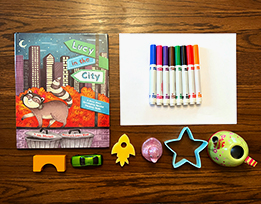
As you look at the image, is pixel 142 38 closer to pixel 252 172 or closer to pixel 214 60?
pixel 214 60

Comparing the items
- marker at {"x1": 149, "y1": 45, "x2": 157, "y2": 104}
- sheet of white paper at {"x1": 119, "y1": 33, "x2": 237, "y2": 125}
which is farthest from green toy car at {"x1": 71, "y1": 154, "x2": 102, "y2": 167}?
marker at {"x1": 149, "y1": 45, "x2": 157, "y2": 104}

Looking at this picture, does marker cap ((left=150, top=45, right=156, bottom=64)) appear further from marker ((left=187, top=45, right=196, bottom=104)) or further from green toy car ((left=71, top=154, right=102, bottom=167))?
green toy car ((left=71, top=154, right=102, bottom=167))

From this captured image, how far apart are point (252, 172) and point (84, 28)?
2.25 feet

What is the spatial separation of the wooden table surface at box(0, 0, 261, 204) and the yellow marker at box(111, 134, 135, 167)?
0.05 ft

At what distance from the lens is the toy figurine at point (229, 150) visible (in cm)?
56

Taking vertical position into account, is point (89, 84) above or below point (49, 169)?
above

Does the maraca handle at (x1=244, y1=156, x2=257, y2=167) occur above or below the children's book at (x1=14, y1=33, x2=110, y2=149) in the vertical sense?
below

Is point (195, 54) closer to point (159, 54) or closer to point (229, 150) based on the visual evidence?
point (159, 54)

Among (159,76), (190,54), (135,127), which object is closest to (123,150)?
(135,127)

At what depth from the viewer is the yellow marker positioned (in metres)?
0.60

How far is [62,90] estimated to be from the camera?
595 millimetres

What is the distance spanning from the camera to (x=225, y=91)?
2.02 feet

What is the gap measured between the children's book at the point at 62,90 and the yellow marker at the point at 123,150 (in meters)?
0.03

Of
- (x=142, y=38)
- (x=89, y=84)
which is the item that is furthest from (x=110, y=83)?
(x=142, y=38)
